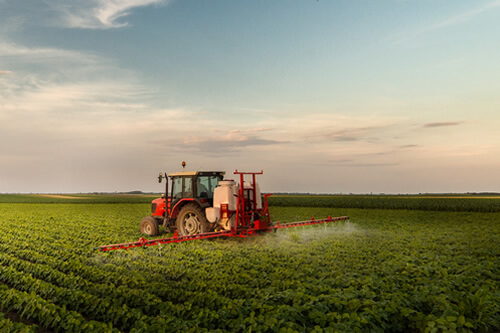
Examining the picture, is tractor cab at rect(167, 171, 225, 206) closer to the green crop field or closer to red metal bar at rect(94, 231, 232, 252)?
red metal bar at rect(94, 231, 232, 252)

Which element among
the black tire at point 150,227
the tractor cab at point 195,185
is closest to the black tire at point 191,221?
the tractor cab at point 195,185

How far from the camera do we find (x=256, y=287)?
8.06 meters

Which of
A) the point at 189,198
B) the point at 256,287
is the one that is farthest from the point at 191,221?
the point at 256,287

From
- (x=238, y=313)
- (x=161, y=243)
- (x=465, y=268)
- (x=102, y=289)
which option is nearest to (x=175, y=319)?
(x=238, y=313)

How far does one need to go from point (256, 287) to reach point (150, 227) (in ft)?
29.4

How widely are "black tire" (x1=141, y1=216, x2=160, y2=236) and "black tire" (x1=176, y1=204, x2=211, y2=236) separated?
5.25 ft

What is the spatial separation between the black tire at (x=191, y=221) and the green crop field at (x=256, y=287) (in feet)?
2.31

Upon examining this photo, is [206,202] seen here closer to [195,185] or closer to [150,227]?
[195,185]

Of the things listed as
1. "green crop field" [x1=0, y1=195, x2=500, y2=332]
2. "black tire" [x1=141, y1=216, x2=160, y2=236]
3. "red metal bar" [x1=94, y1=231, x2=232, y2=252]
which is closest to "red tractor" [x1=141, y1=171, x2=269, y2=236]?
"black tire" [x1=141, y1=216, x2=160, y2=236]

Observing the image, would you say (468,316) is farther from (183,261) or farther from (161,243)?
(161,243)

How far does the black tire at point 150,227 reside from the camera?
15.8 metres

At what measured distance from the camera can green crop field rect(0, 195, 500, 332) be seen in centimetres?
607

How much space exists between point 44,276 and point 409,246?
36.9 ft

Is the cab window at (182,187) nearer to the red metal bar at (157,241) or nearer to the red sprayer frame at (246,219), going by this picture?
the red sprayer frame at (246,219)
